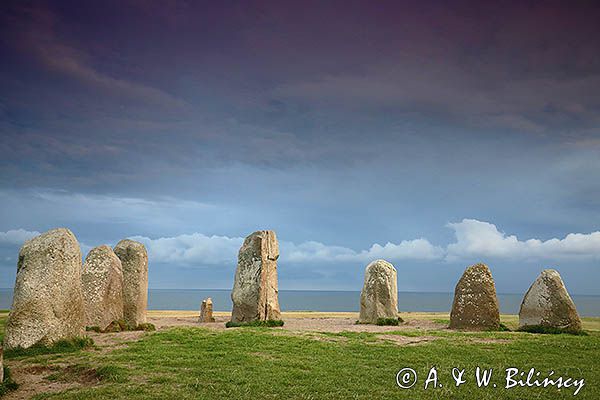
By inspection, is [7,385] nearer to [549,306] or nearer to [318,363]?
[318,363]

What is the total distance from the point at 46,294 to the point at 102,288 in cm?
579

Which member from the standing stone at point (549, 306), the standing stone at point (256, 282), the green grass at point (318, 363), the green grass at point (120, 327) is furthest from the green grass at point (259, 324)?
the standing stone at point (549, 306)

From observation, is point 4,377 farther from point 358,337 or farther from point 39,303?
point 358,337

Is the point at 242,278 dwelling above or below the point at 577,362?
above

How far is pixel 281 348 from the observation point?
55.7 feet

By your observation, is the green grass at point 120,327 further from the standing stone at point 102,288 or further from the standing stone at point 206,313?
the standing stone at point 206,313

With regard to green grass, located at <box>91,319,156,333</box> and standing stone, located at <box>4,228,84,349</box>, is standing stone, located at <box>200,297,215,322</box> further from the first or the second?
standing stone, located at <box>4,228,84,349</box>

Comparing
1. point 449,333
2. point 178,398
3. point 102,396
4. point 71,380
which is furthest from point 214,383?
point 449,333

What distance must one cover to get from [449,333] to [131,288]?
14.1 m

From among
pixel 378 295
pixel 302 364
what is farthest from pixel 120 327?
pixel 378 295

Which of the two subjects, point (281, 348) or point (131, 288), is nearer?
point (281, 348)

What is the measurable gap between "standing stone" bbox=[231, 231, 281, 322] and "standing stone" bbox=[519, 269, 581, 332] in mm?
11831

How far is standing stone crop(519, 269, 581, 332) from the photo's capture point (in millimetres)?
22891

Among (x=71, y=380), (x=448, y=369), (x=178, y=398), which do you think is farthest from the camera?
(x=448, y=369)
